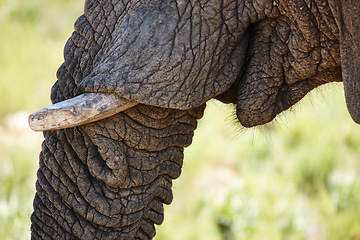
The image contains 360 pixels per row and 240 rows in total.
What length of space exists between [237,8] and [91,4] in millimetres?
450

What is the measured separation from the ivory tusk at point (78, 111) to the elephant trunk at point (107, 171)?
0.07m

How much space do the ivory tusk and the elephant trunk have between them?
2.7 inches

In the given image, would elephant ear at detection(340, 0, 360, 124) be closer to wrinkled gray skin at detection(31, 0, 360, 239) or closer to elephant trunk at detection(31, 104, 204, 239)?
wrinkled gray skin at detection(31, 0, 360, 239)

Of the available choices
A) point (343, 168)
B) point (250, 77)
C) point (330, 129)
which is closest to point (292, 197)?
point (343, 168)

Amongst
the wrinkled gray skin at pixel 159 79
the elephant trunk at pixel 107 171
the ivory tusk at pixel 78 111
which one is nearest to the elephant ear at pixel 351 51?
the wrinkled gray skin at pixel 159 79

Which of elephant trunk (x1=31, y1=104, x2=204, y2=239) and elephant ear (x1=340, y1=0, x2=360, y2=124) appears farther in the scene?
elephant trunk (x1=31, y1=104, x2=204, y2=239)

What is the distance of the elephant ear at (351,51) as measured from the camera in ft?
5.44

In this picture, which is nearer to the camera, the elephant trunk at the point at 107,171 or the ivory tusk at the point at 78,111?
the ivory tusk at the point at 78,111

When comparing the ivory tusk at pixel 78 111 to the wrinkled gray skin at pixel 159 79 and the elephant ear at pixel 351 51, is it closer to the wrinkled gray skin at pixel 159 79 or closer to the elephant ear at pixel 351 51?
the wrinkled gray skin at pixel 159 79

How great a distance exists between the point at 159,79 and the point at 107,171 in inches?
13.0

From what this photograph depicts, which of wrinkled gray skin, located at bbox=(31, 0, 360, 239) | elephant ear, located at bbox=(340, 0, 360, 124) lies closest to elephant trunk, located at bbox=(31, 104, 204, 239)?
wrinkled gray skin, located at bbox=(31, 0, 360, 239)

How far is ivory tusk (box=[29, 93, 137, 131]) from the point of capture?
1.62 m

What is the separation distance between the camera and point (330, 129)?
20.4 feet

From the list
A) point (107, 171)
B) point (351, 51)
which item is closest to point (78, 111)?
point (107, 171)
